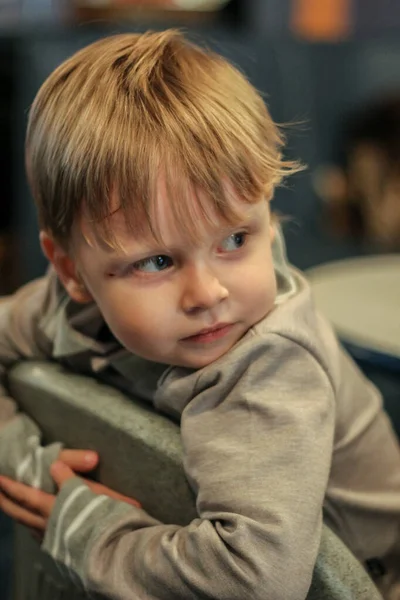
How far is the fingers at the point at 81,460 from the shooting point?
2.35 ft

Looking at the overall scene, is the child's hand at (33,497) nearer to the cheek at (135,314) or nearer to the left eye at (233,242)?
the cheek at (135,314)

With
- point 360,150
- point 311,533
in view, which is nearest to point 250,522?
point 311,533

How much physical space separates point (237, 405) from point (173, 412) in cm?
9

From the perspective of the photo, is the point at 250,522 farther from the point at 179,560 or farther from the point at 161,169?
the point at 161,169

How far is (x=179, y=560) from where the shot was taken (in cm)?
58

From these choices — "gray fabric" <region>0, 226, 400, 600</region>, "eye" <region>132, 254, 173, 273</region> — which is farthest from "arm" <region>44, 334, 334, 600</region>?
"eye" <region>132, 254, 173, 273</region>

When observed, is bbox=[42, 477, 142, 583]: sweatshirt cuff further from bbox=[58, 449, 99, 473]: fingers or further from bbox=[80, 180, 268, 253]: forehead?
bbox=[80, 180, 268, 253]: forehead

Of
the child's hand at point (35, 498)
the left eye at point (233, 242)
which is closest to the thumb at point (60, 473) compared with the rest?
the child's hand at point (35, 498)

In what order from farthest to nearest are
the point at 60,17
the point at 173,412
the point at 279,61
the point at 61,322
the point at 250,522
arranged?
the point at 60,17 → the point at 279,61 → the point at 61,322 → the point at 173,412 → the point at 250,522

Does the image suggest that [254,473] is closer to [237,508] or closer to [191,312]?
[237,508]

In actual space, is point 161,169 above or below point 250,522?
above

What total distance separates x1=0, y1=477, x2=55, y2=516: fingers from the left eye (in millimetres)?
297

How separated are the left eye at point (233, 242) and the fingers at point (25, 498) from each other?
30 cm

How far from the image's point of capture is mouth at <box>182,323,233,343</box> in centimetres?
65
